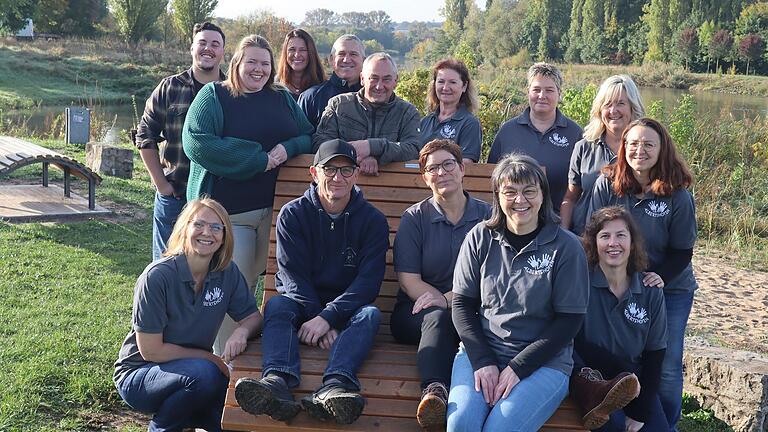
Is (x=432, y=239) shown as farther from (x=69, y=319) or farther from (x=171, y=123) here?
(x=69, y=319)

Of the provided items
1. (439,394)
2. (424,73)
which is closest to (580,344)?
(439,394)

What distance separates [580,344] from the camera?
12.8 ft

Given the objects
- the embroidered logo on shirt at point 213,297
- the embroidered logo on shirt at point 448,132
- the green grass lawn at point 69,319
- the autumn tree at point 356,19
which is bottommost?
the green grass lawn at point 69,319

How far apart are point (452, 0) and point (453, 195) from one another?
205 feet

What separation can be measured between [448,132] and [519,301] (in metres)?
1.83

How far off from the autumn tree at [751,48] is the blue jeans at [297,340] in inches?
1566

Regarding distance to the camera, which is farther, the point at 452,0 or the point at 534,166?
the point at 452,0

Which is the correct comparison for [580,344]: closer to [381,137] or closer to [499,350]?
[499,350]

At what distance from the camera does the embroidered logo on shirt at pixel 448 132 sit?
16.9 ft

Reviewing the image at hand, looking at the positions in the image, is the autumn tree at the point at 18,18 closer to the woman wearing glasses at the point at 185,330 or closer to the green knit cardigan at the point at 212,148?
the green knit cardigan at the point at 212,148

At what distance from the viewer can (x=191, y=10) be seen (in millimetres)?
45219

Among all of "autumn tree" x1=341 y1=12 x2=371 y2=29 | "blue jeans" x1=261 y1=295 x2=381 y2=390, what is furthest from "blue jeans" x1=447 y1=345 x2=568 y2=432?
"autumn tree" x1=341 y1=12 x2=371 y2=29

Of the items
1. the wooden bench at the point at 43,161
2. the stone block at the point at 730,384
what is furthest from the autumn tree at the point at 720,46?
the stone block at the point at 730,384

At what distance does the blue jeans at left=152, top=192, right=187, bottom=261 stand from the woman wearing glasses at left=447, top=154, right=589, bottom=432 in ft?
7.21
